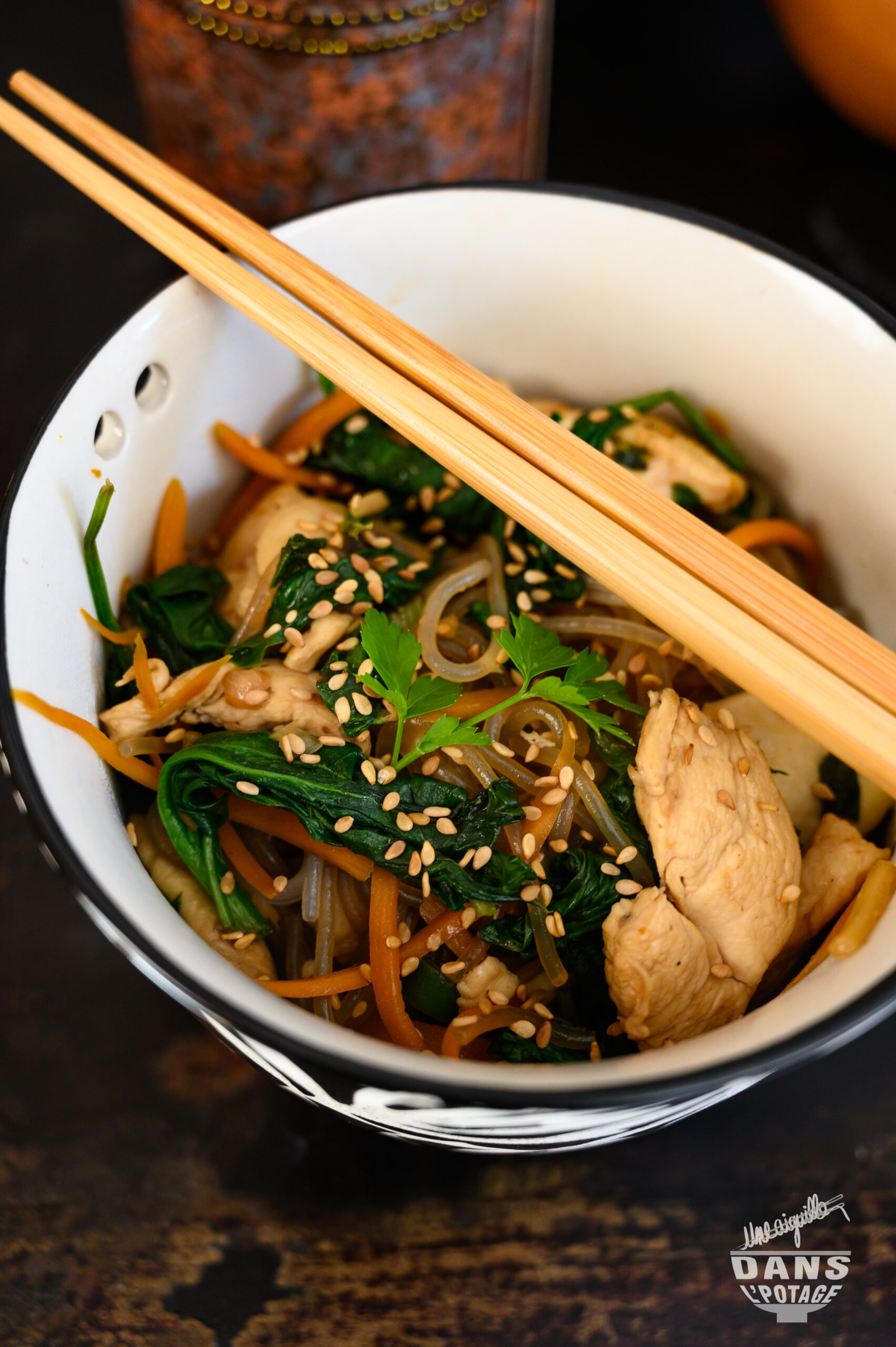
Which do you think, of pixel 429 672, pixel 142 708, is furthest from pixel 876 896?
pixel 142 708

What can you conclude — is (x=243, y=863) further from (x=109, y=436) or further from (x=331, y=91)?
(x=331, y=91)

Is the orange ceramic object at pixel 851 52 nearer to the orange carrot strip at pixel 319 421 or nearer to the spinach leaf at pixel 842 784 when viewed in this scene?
the orange carrot strip at pixel 319 421

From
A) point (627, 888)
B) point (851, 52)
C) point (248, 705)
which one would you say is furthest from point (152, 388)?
point (851, 52)

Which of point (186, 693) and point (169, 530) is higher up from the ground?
point (169, 530)

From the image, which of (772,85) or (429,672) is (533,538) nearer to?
(429,672)

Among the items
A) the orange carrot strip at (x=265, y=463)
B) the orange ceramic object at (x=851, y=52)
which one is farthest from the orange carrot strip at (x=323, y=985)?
the orange ceramic object at (x=851, y=52)

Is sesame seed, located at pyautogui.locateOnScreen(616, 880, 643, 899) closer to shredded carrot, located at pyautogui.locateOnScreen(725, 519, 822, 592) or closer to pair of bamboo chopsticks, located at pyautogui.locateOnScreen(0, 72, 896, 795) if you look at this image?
pair of bamboo chopsticks, located at pyautogui.locateOnScreen(0, 72, 896, 795)

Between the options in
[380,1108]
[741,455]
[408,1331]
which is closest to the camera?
[380,1108]
